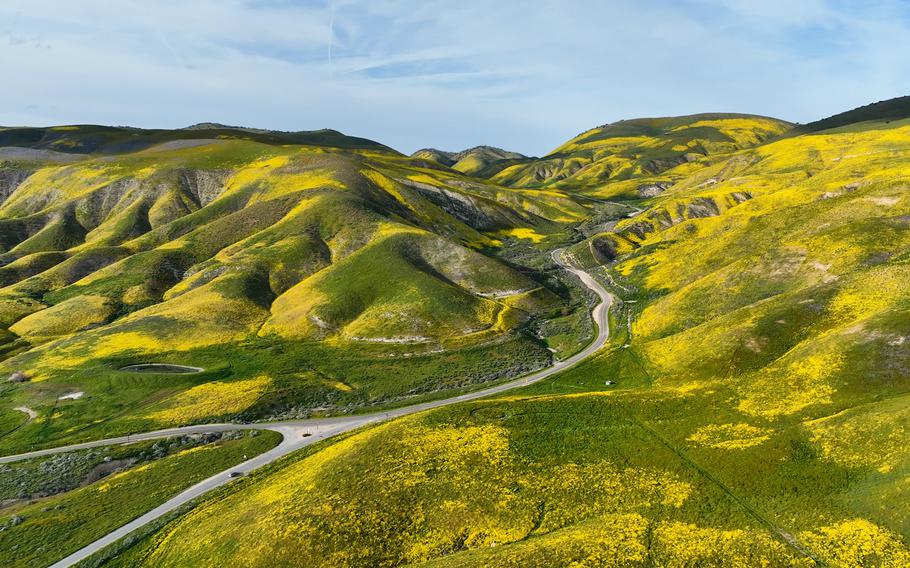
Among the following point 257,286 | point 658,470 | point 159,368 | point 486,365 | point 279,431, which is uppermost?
point 257,286

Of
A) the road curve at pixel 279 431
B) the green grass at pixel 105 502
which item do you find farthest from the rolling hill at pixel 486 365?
the green grass at pixel 105 502

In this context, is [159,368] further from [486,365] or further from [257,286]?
[486,365]

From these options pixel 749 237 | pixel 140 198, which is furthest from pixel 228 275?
pixel 749 237

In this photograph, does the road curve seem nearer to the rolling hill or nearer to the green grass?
the green grass

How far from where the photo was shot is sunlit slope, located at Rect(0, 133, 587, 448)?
9894 centimetres

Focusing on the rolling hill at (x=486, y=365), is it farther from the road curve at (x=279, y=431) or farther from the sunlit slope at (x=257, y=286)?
the road curve at (x=279, y=431)

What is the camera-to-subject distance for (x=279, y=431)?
7262 cm

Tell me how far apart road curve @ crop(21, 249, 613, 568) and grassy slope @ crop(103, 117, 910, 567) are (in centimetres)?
490

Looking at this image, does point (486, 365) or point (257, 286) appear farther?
point (257, 286)

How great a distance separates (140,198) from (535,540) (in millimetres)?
202246

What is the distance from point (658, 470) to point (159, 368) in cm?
9294

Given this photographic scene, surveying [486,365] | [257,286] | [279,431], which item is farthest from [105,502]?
[257,286]

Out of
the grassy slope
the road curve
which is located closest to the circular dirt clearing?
the road curve

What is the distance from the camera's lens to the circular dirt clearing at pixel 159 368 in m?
94.5
